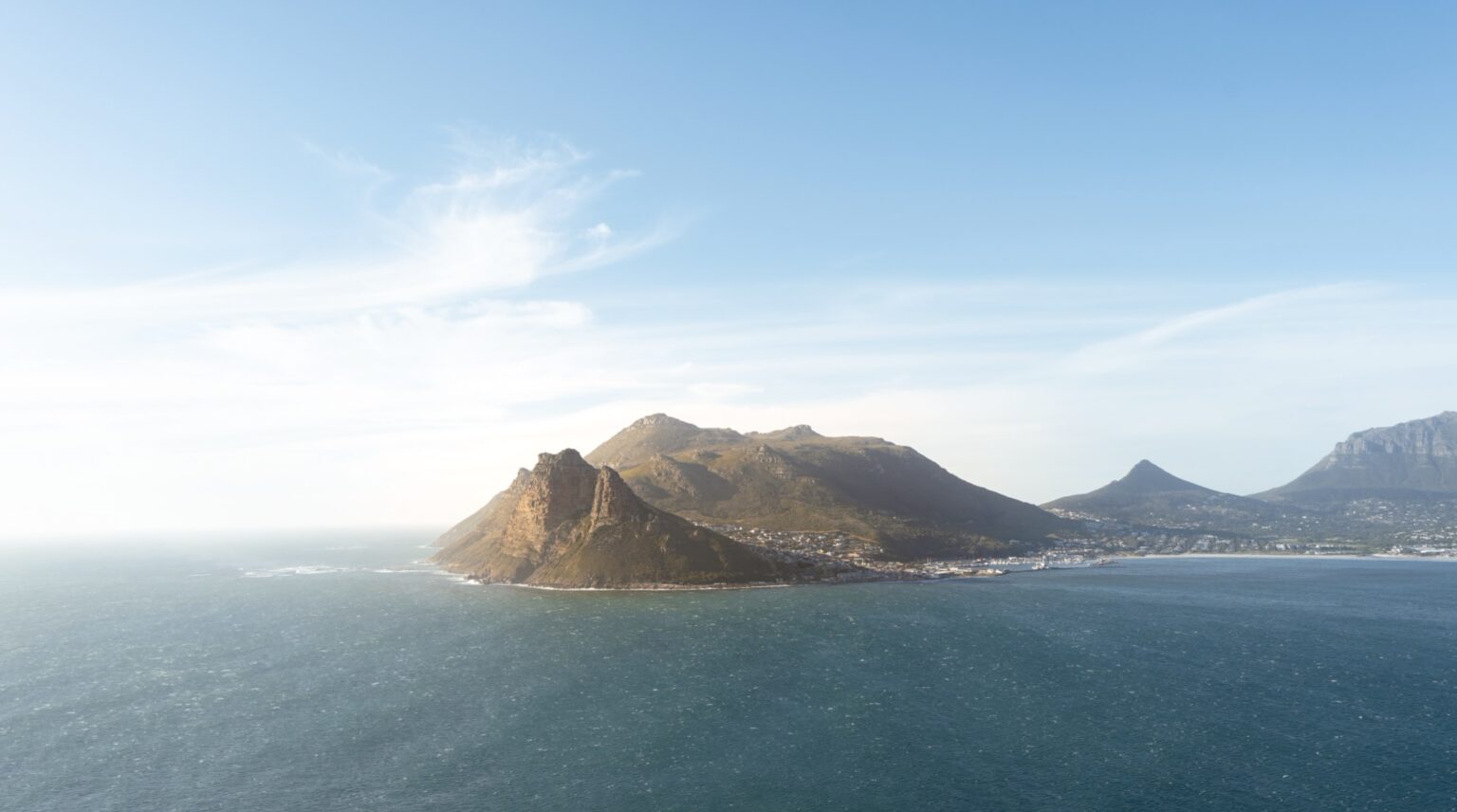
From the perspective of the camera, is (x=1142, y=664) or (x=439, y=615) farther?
(x=439, y=615)

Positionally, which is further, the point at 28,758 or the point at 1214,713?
the point at 1214,713

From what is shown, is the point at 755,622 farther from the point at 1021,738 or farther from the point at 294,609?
the point at 294,609

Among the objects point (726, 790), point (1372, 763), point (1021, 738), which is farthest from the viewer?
point (1021, 738)

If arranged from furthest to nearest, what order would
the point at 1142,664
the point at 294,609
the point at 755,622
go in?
the point at 294,609 → the point at 755,622 → the point at 1142,664

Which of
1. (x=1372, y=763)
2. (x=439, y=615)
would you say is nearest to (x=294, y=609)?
(x=439, y=615)

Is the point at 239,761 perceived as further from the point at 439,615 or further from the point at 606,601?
the point at 606,601

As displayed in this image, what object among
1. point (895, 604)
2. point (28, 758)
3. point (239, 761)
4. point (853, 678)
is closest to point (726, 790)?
point (853, 678)
